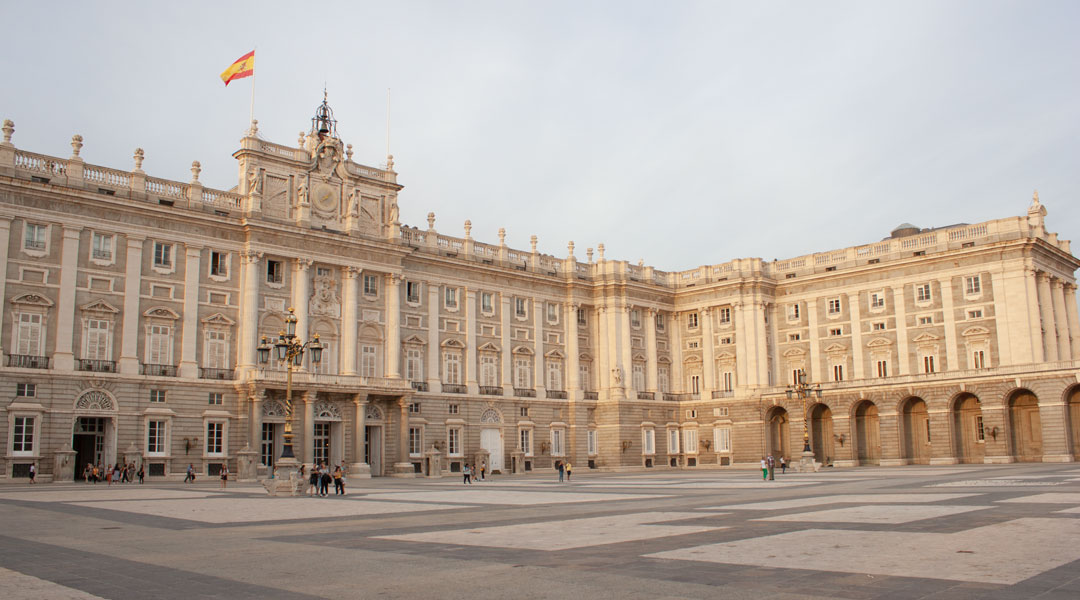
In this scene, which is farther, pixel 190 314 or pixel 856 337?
pixel 856 337

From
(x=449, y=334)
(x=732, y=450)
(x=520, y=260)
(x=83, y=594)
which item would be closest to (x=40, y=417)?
(x=449, y=334)

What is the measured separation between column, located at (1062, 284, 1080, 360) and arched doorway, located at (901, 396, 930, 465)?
469 inches

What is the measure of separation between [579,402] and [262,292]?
2559 centimetres

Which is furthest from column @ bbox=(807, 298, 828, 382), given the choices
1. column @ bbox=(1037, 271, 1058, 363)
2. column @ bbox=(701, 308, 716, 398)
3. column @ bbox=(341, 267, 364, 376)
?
column @ bbox=(341, 267, 364, 376)

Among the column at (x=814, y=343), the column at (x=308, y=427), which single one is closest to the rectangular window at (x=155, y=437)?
the column at (x=308, y=427)

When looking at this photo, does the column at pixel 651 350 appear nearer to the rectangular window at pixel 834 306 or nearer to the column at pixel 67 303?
the rectangular window at pixel 834 306

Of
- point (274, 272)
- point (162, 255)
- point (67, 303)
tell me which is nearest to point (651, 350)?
point (274, 272)

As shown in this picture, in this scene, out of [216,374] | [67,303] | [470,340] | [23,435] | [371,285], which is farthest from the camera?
[470,340]

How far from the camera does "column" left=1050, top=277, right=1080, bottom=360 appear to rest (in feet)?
200

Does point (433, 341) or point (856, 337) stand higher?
point (856, 337)

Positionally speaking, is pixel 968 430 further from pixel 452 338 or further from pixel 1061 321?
pixel 452 338

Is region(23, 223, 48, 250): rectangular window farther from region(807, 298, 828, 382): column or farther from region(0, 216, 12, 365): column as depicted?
region(807, 298, 828, 382): column

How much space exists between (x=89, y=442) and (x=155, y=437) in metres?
3.06

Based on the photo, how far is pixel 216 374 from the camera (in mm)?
49219
